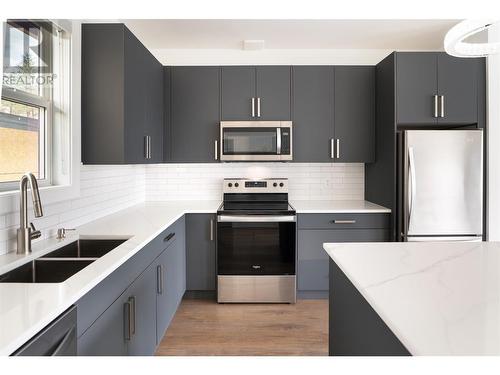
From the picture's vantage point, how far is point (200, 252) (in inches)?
141

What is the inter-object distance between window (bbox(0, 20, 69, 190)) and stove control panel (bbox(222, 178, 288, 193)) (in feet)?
6.18

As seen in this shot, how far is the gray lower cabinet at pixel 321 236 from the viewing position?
3.52 m

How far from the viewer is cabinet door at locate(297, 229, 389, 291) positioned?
3.54 meters

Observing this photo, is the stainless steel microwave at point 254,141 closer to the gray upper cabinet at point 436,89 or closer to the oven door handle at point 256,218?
the oven door handle at point 256,218

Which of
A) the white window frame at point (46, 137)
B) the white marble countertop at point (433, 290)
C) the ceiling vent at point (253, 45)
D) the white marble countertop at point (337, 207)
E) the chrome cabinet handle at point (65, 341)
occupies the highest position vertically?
the ceiling vent at point (253, 45)

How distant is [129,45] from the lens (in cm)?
257

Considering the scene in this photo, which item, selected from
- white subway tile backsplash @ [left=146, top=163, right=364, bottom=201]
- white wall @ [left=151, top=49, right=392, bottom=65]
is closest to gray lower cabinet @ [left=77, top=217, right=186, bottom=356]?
white subway tile backsplash @ [left=146, top=163, right=364, bottom=201]

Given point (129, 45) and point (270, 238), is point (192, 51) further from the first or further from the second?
point (270, 238)

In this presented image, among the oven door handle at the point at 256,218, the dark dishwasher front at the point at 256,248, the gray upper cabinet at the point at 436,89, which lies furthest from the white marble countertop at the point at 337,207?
the gray upper cabinet at the point at 436,89

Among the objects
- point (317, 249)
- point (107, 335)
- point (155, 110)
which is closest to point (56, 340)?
point (107, 335)

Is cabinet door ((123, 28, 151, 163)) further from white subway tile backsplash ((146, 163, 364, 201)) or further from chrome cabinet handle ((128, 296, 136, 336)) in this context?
white subway tile backsplash ((146, 163, 364, 201))

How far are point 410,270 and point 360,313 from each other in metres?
0.22

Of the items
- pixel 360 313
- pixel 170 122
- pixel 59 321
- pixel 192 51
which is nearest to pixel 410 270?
pixel 360 313

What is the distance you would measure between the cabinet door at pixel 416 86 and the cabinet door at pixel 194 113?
1636 mm
